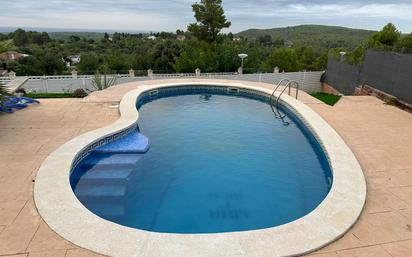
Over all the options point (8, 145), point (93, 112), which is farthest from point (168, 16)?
point (8, 145)

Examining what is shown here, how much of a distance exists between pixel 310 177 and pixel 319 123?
283 centimetres

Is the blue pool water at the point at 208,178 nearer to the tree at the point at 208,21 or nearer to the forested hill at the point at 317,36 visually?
the tree at the point at 208,21

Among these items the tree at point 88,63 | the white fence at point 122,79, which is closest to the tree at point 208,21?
the white fence at point 122,79

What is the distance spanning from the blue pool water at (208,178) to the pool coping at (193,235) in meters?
0.53

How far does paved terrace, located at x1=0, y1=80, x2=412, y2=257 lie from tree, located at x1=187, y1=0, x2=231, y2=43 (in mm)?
16647

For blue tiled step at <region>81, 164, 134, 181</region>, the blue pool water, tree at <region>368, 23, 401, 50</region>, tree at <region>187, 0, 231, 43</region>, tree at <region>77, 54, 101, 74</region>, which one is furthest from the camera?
tree at <region>77, 54, 101, 74</region>

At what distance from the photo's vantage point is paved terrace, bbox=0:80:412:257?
156 inches

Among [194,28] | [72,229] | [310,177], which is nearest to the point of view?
[72,229]

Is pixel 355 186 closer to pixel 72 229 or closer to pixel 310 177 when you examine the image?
pixel 310 177

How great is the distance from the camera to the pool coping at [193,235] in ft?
12.4

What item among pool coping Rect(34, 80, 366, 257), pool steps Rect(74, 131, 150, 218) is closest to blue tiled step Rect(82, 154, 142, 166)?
pool steps Rect(74, 131, 150, 218)

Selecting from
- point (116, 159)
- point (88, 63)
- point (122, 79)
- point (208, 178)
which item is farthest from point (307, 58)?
point (116, 159)

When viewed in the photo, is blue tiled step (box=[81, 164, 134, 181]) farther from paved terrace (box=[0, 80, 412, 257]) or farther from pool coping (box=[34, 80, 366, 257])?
paved terrace (box=[0, 80, 412, 257])

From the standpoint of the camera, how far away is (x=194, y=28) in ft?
88.6
